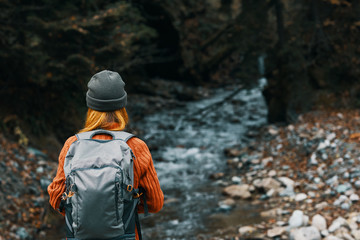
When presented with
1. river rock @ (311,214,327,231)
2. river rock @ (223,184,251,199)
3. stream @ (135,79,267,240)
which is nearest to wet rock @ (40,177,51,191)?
stream @ (135,79,267,240)

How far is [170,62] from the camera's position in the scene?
18406mm

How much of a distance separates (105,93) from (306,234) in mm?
3736

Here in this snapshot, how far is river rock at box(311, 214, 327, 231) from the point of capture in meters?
5.13

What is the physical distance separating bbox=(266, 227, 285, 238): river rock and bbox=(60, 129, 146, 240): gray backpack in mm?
3492

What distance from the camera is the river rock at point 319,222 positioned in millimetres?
5133

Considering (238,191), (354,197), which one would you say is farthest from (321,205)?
(238,191)

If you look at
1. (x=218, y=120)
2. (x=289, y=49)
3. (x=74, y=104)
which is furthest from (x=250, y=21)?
(x=74, y=104)

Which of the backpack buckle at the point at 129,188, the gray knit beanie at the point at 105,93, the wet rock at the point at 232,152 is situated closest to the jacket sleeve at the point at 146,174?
the backpack buckle at the point at 129,188

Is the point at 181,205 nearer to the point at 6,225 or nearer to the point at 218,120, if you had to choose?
the point at 6,225

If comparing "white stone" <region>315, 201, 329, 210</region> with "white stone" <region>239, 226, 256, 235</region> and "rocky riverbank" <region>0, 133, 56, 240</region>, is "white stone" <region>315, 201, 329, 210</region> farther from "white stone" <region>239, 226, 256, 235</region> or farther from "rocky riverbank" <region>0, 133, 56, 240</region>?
"rocky riverbank" <region>0, 133, 56, 240</region>

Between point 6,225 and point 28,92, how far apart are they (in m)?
3.65

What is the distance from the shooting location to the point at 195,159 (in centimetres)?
990

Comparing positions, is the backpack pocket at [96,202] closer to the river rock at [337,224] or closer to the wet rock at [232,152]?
the river rock at [337,224]

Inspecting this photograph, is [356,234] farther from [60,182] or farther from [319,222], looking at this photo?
[60,182]
